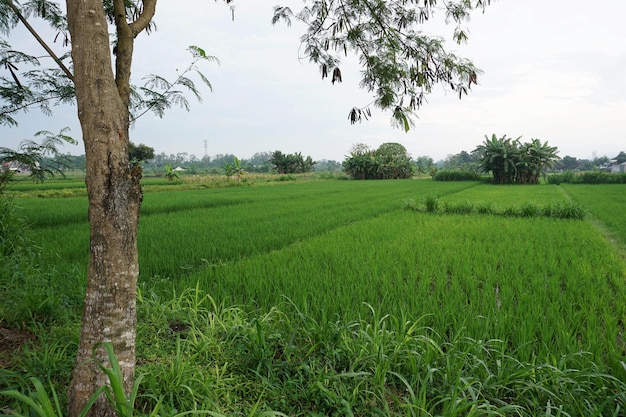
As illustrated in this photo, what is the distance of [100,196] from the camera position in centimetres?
143

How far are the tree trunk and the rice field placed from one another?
2.02 feet

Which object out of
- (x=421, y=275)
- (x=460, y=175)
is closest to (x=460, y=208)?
(x=421, y=275)

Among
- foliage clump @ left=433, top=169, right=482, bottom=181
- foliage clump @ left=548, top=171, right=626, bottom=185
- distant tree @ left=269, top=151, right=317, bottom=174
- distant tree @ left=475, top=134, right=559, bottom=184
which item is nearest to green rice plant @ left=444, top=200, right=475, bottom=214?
distant tree @ left=475, top=134, right=559, bottom=184

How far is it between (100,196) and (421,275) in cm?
348

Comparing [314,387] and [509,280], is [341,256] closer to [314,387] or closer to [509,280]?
[509,280]

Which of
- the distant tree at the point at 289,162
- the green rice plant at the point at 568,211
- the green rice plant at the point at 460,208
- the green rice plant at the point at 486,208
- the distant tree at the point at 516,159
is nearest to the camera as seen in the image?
the green rice plant at the point at 568,211

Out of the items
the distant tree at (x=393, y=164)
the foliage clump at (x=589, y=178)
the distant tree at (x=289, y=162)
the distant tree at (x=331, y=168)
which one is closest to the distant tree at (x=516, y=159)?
the foliage clump at (x=589, y=178)

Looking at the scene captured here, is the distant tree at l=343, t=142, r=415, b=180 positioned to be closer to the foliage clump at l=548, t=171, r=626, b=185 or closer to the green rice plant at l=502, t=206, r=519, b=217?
the foliage clump at l=548, t=171, r=626, b=185

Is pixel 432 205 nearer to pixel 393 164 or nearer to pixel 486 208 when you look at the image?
pixel 486 208

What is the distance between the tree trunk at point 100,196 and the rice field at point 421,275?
616 millimetres

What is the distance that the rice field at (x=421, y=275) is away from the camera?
2479mm

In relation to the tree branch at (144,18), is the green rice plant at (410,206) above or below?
Answer: below

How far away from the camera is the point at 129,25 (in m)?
1.75

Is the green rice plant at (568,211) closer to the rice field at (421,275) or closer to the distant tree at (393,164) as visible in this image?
the rice field at (421,275)
